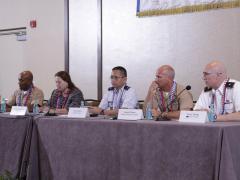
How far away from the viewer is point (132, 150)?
2713 mm

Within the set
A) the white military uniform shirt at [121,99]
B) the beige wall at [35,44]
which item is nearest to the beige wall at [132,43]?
the beige wall at [35,44]

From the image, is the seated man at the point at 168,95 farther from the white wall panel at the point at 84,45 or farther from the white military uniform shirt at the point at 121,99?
the white wall panel at the point at 84,45

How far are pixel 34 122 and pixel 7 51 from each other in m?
3.49

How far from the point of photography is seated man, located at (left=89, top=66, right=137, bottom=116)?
13.5ft

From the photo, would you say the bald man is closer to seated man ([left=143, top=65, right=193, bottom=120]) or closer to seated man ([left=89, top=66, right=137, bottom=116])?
seated man ([left=143, top=65, right=193, bottom=120])

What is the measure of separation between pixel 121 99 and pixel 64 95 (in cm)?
62

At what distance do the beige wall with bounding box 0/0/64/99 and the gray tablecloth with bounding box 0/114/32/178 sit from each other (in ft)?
7.48

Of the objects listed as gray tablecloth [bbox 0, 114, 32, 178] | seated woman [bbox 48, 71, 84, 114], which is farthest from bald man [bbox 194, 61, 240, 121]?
seated woman [bbox 48, 71, 84, 114]

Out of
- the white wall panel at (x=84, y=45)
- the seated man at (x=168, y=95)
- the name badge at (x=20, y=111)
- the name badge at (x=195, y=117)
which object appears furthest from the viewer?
the white wall panel at (x=84, y=45)

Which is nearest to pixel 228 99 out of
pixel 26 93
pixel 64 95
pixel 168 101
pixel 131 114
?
pixel 168 101

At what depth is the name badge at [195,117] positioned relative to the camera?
2.63 m

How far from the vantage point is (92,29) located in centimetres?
523

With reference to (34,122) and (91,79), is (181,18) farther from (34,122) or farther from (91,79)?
(34,122)

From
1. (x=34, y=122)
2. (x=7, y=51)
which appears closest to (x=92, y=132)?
(x=34, y=122)
